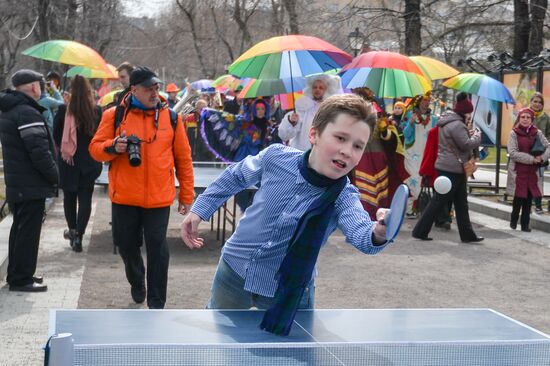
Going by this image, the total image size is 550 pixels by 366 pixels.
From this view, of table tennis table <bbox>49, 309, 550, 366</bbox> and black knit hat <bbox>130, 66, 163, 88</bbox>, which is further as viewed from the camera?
black knit hat <bbox>130, 66, 163, 88</bbox>

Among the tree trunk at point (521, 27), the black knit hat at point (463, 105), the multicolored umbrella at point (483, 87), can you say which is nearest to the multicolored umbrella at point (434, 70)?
the multicolored umbrella at point (483, 87)

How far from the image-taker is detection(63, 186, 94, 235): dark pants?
10484 millimetres

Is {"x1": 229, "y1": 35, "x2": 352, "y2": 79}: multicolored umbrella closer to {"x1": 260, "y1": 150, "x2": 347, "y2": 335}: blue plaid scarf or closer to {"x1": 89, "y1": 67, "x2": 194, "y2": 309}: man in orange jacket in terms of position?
{"x1": 89, "y1": 67, "x2": 194, "y2": 309}: man in orange jacket

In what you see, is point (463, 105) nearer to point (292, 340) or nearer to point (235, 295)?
point (235, 295)

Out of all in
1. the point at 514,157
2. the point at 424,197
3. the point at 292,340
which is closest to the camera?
the point at 292,340

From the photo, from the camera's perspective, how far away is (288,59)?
11859mm

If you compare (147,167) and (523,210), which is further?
(523,210)

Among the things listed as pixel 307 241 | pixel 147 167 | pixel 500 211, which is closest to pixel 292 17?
pixel 500 211

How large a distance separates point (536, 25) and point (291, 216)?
20283 millimetres

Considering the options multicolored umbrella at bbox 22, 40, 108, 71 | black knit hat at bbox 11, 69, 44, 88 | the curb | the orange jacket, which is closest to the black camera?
the orange jacket

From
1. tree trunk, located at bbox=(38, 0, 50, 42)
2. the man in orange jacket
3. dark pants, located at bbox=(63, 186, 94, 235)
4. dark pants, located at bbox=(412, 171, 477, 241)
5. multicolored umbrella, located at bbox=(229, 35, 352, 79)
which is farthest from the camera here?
tree trunk, located at bbox=(38, 0, 50, 42)

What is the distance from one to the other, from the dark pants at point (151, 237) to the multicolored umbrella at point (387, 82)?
5.92m

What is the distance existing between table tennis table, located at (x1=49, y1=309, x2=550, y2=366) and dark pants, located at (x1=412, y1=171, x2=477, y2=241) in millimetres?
8417

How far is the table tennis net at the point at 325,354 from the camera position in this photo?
121 inches
